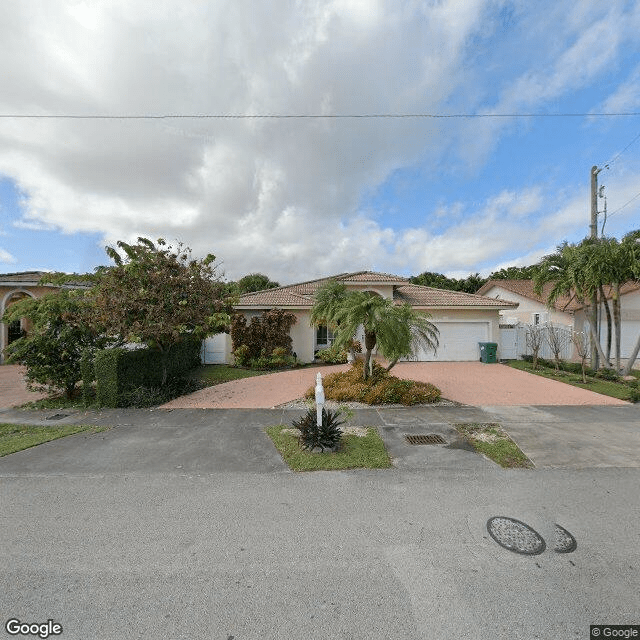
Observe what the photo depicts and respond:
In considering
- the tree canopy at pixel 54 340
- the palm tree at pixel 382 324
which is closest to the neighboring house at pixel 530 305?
the palm tree at pixel 382 324

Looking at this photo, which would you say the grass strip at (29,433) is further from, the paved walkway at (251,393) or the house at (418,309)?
the house at (418,309)

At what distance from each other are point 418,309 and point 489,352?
4.21 m

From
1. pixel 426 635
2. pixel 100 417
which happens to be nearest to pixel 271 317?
pixel 100 417

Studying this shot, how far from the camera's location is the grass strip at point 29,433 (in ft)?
19.3

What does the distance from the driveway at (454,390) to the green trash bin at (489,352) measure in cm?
201

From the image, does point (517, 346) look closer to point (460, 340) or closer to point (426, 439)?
point (460, 340)

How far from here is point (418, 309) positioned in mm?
17312

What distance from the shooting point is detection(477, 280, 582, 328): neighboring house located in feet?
61.2

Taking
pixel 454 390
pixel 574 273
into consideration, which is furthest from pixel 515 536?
pixel 574 273

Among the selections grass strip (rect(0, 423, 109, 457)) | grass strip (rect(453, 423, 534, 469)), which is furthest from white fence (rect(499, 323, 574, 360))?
grass strip (rect(0, 423, 109, 457))

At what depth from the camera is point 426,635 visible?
2.27 meters

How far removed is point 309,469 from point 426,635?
2.83 m

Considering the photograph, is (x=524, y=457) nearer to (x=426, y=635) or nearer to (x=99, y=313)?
(x=426, y=635)
